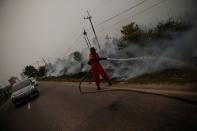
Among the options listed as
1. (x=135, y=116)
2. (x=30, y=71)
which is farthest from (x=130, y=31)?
(x=30, y=71)

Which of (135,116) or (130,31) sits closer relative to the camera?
(135,116)

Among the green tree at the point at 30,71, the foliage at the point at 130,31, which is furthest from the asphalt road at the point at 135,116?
the green tree at the point at 30,71

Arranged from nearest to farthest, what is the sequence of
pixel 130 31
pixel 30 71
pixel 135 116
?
pixel 135 116 < pixel 130 31 < pixel 30 71

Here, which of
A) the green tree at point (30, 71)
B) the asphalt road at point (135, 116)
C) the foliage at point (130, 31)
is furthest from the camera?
the green tree at point (30, 71)

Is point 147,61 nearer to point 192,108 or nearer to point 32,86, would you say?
point 192,108

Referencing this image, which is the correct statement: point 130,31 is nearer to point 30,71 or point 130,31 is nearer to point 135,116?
point 135,116

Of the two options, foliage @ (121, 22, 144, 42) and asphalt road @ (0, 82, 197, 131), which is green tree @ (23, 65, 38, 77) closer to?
foliage @ (121, 22, 144, 42)

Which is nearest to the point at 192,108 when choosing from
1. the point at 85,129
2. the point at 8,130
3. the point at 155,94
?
the point at 155,94

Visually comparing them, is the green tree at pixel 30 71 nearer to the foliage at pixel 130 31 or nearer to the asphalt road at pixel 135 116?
the foliage at pixel 130 31

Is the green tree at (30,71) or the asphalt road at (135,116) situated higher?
the asphalt road at (135,116)

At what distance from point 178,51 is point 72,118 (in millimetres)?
7570

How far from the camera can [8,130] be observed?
9305 millimetres

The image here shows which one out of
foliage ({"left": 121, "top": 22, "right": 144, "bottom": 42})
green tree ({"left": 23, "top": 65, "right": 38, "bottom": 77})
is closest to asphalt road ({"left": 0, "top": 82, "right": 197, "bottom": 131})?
foliage ({"left": 121, "top": 22, "right": 144, "bottom": 42})

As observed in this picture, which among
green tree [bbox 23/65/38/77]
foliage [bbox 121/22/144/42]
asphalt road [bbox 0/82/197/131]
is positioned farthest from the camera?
green tree [bbox 23/65/38/77]
